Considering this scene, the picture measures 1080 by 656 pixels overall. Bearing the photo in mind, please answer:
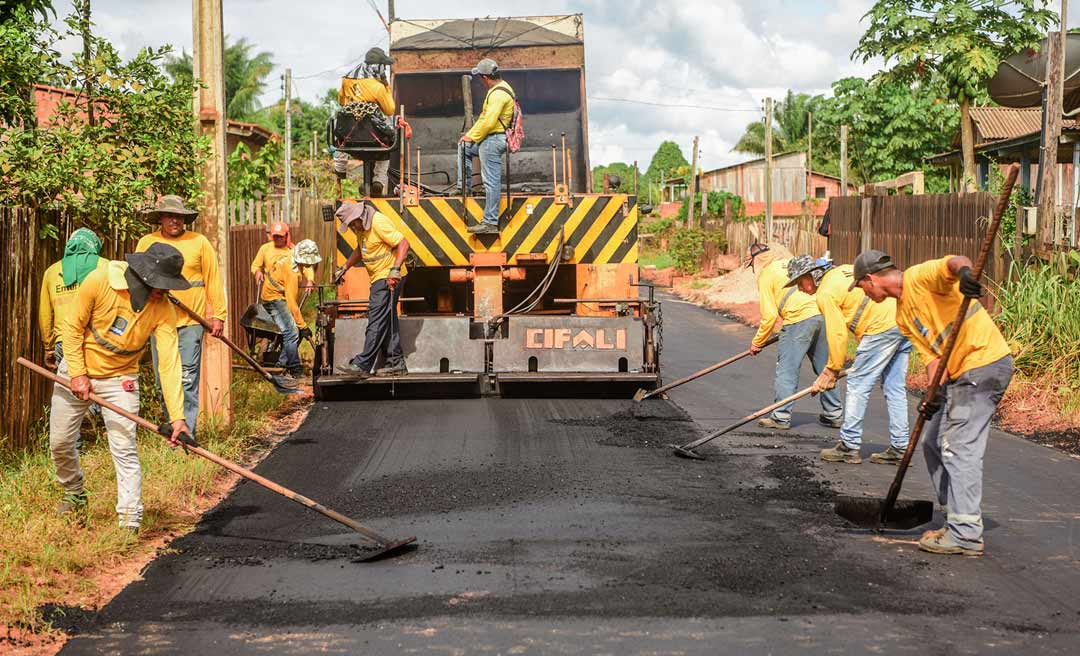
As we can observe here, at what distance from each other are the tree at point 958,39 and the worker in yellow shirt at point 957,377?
20211 millimetres

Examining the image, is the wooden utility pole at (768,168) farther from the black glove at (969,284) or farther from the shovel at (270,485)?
the shovel at (270,485)

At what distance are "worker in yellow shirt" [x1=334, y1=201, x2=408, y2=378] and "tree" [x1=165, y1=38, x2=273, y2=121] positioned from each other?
35869mm

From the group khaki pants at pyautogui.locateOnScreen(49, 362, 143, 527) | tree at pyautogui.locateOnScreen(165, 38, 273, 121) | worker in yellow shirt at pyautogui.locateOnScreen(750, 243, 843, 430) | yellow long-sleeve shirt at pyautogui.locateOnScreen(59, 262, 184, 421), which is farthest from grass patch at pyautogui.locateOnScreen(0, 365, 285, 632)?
tree at pyautogui.locateOnScreen(165, 38, 273, 121)

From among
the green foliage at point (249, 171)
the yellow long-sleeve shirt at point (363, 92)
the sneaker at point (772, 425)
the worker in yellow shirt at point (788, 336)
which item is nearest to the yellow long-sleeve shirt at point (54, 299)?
the yellow long-sleeve shirt at point (363, 92)

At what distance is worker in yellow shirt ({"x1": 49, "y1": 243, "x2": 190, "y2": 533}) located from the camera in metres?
6.38

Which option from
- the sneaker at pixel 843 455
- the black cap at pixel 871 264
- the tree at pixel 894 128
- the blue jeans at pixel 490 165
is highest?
Answer: the tree at pixel 894 128

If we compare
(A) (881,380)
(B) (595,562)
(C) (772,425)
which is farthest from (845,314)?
(B) (595,562)

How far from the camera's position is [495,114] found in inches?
461

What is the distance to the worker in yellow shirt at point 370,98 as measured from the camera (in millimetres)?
11906

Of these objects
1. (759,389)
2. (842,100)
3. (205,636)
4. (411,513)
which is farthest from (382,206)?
(842,100)

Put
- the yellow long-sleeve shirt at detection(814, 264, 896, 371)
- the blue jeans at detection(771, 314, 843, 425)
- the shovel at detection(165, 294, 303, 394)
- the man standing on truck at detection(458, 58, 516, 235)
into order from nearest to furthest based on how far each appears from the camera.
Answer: the shovel at detection(165, 294, 303, 394), the yellow long-sleeve shirt at detection(814, 264, 896, 371), the blue jeans at detection(771, 314, 843, 425), the man standing on truck at detection(458, 58, 516, 235)

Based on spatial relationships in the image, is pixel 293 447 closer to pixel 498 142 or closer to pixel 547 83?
pixel 498 142

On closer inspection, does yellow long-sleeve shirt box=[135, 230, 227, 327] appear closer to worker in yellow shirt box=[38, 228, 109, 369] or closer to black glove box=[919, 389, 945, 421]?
worker in yellow shirt box=[38, 228, 109, 369]

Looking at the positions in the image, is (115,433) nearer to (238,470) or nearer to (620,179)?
(238,470)
